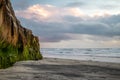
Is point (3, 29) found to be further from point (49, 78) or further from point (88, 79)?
point (88, 79)

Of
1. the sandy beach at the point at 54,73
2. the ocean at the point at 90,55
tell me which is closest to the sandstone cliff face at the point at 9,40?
the sandy beach at the point at 54,73

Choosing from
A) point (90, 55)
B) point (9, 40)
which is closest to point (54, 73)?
point (9, 40)

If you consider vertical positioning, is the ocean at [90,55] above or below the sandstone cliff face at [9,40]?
below

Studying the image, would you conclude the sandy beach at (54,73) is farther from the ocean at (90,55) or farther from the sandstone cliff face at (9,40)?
the ocean at (90,55)

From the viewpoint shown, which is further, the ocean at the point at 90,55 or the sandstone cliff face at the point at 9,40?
the ocean at the point at 90,55

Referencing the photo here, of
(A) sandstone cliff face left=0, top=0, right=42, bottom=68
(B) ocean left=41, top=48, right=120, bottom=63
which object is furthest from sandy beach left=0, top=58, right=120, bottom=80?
(B) ocean left=41, top=48, right=120, bottom=63

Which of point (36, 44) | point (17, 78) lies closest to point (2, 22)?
point (17, 78)

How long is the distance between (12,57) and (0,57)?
116 inches

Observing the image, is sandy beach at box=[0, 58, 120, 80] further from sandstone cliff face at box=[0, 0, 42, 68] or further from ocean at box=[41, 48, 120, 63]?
ocean at box=[41, 48, 120, 63]

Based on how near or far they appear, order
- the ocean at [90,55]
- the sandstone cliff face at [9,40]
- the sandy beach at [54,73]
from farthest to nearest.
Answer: the ocean at [90,55] < the sandstone cliff face at [9,40] < the sandy beach at [54,73]

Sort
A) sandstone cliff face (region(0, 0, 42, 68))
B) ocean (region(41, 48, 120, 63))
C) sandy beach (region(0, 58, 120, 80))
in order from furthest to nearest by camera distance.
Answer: ocean (region(41, 48, 120, 63)) → sandstone cliff face (region(0, 0, 42, 68)) → sandy beach (region(0, 58, 120, 80))

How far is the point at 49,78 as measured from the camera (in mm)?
14914

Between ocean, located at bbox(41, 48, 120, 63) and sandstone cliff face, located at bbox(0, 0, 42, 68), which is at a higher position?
sandstone cliff face, located at bbox(0, 0, 42, 68)

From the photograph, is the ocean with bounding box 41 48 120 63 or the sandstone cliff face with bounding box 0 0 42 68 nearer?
the sandstone cliff face with bounding box 0 0 42 68
